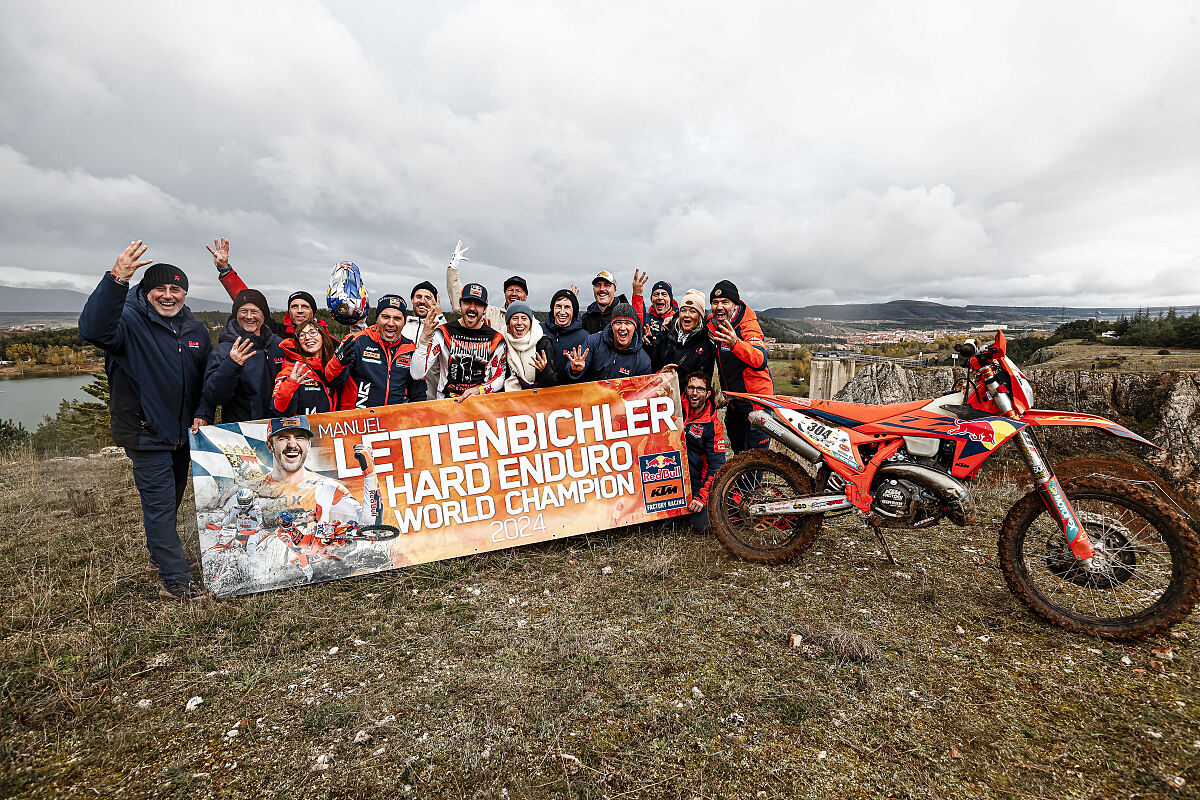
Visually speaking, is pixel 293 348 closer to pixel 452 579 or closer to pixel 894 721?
pixel 452 579

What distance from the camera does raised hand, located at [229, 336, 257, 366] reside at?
12.6 ft

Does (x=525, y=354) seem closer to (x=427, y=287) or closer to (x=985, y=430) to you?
(x=427, y=287)

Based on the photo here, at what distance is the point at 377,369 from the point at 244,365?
102 cm

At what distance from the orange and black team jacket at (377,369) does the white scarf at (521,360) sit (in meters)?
0.85

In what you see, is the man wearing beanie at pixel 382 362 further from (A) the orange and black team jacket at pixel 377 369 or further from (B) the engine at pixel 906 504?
(B) the engine at pixel 906 504

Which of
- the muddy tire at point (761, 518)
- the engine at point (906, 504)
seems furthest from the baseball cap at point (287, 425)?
the engine at point (906, 504)

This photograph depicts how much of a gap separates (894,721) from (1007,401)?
7.44 ft

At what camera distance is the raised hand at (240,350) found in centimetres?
384

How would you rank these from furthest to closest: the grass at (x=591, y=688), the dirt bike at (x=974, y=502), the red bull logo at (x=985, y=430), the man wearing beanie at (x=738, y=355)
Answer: the man wearing beanie at (x=738, y=355) → the red bull logo at (x=985, y=430) → the dirt bike at (x=974, y=502) → the grass at (x=591, y=688)

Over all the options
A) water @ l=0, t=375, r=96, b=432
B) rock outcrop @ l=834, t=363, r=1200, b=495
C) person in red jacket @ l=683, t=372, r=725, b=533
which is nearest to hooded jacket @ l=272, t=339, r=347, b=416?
person in red jacket @ l=683, t=372, r=725, b=533

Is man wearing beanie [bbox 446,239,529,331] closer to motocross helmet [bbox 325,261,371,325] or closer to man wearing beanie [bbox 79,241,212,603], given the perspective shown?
motocross helmet [bbox 325,261,371,325]

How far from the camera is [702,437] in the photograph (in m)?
5.00

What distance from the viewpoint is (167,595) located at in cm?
371

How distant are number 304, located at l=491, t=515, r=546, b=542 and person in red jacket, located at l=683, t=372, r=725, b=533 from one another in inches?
60.6
